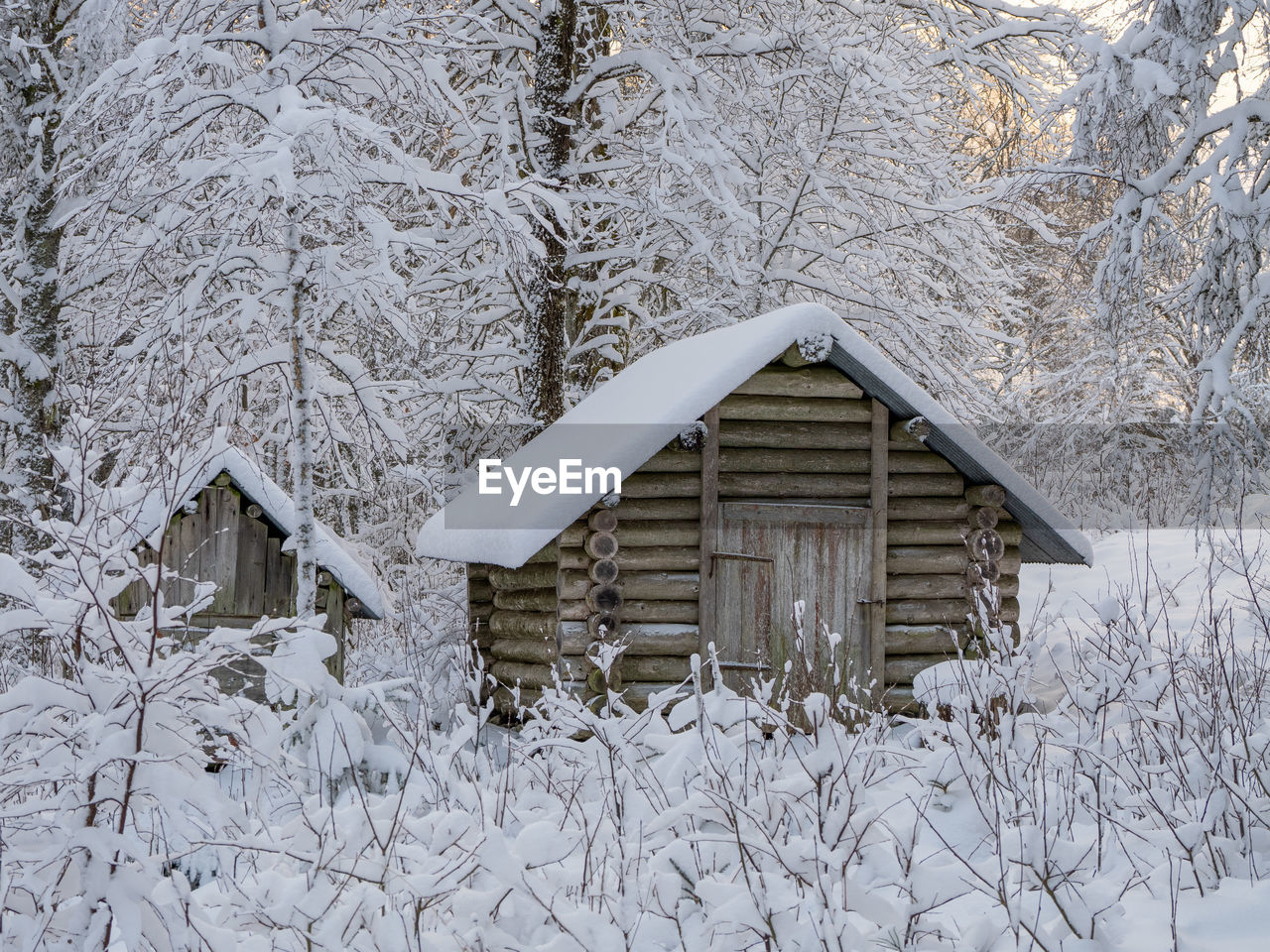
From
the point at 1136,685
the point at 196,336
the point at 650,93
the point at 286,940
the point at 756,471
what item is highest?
the point at 650,93

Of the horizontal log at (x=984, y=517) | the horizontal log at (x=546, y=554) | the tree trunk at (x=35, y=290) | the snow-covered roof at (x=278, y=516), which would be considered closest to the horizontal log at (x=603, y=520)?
the horizontal log at (x=546, y=554)

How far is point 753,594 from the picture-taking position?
9125mm

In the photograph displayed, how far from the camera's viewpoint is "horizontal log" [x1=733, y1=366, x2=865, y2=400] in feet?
29.8

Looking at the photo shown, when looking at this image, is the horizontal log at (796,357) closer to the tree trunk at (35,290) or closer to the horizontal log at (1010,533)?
the horizontal log at (1010,533)

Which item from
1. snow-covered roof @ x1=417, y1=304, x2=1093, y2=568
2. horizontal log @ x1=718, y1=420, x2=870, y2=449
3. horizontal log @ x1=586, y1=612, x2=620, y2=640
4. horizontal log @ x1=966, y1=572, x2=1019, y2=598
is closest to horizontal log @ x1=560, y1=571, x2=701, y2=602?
horizontal log @ x1=586, y1=612, x2=620, y2=640

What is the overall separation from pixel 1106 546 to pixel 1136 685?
41.3ft

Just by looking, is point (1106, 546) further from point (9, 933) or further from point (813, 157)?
point (9, 933)

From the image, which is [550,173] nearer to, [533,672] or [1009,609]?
[533,672]

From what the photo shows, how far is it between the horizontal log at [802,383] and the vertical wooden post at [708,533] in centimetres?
42

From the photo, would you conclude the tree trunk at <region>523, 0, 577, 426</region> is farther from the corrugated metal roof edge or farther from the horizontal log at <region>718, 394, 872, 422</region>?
the corrugated metal roof edge

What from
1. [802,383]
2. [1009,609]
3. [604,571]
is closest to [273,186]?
[604,571]

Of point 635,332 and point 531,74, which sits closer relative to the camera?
point 531,74

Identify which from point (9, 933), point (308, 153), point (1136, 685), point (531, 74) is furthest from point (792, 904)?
point (531, 74)

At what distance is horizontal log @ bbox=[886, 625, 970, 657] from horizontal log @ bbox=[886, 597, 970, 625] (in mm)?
52
